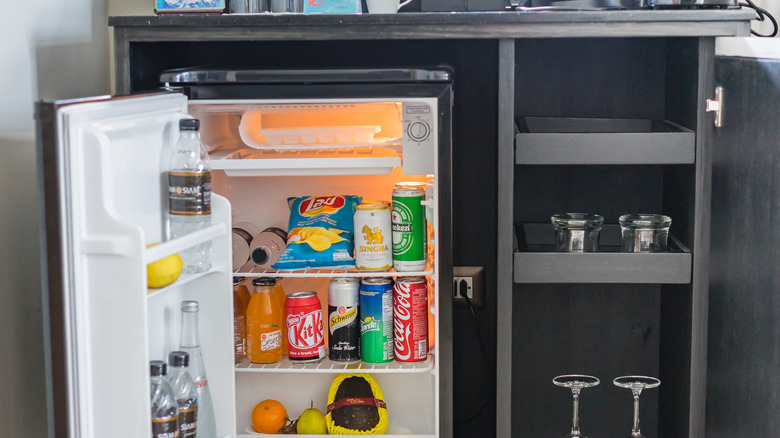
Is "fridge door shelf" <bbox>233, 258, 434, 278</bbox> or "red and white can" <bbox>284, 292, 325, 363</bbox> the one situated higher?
"fridge door shelf" <bbox>233, 258, 434, 278</bbox>

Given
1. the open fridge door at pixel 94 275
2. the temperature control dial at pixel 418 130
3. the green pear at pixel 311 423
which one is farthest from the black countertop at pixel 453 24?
the green pear at pixel 311 423

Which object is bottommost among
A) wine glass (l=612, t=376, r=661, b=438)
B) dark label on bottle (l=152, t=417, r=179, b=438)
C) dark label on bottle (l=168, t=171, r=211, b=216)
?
wine glass (l=612, t=376, r=661, b=438)

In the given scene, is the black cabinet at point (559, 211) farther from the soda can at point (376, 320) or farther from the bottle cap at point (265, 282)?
the bottle cap at point (265, 282)

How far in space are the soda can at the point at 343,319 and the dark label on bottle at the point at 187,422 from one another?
50 centimetres

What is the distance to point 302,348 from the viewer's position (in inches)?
76.8

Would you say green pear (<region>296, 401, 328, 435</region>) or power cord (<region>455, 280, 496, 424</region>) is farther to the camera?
power cord (<region>455, 280, 496, 424</region>)

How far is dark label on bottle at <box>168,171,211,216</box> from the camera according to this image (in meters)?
1.50

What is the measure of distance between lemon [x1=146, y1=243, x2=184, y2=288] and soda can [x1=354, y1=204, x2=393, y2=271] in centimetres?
56

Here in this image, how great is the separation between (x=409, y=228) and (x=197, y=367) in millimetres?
571

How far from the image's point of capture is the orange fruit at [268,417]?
79.3 inches

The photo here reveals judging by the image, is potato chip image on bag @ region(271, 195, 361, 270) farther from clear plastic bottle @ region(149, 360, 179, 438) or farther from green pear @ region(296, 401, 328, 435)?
clear plastic bottle @ region(149, 360, 179, 438)

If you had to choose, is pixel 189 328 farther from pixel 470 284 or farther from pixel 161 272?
pixel 470 284

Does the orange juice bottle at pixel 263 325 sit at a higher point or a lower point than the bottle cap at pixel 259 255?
lower

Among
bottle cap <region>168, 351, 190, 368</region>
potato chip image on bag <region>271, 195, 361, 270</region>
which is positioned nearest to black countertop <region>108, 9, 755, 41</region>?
potato chip image on bag <region>271, 195, 361, 270</region>
